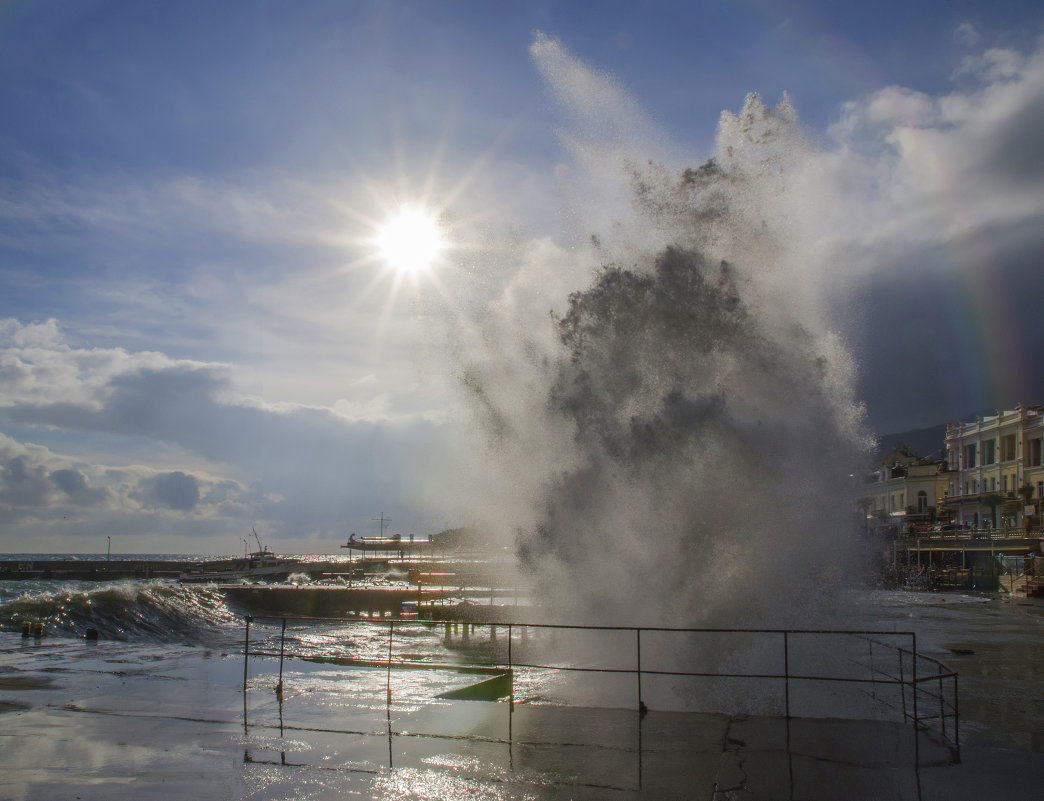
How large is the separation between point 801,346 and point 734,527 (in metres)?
7.20

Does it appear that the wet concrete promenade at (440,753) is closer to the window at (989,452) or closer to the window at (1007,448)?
the window at (1007,448)

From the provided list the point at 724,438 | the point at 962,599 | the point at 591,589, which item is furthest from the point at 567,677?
the point at 962,599

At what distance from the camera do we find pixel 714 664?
19250 millimetres

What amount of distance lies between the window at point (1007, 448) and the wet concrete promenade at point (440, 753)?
81169mm

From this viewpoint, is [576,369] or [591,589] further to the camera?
[576,369]

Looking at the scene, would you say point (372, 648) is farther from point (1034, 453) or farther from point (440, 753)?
point (1034, 453)

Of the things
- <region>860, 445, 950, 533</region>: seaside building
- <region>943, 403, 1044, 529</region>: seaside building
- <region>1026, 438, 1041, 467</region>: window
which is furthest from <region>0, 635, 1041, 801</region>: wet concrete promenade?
<region>860, 445, 950, 533</region>: seaside building

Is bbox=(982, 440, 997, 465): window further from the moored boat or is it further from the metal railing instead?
the moored boat

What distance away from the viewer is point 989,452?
86.4m

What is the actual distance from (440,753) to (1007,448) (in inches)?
3415

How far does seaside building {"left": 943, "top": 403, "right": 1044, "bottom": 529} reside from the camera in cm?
7544

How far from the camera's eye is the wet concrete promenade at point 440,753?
925 centimetres

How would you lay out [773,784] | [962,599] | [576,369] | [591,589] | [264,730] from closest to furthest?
[773,784], [264,730], [591,589], [576,369], [962,599]

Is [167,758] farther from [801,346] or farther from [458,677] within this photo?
[801,346]
